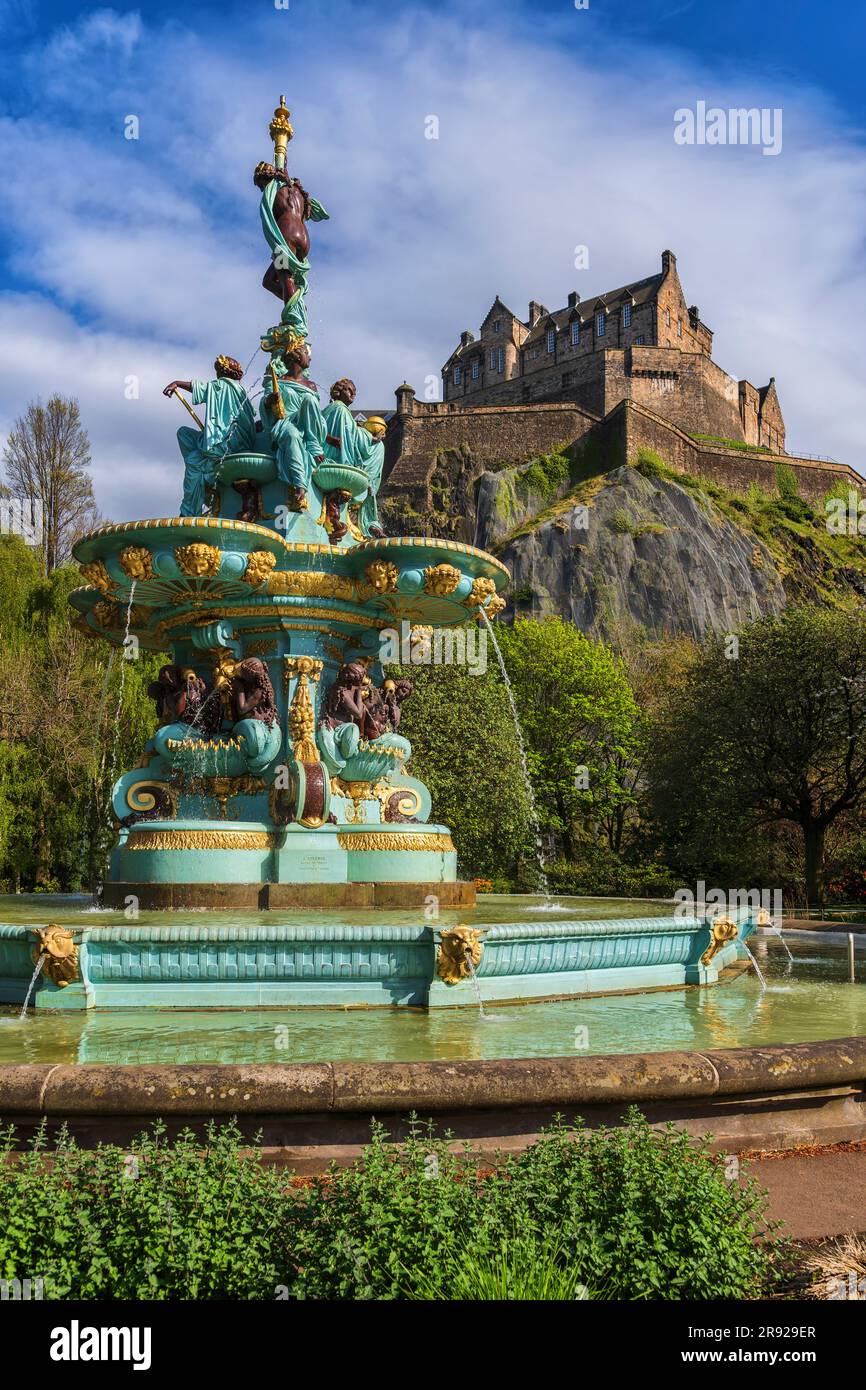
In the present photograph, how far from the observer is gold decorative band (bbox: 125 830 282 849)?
39.5 feet

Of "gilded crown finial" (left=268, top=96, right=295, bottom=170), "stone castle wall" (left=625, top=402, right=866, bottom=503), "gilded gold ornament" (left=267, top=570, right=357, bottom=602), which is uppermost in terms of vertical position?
"stone castle wall" (left=625, top=402, right=866, bottom=503)

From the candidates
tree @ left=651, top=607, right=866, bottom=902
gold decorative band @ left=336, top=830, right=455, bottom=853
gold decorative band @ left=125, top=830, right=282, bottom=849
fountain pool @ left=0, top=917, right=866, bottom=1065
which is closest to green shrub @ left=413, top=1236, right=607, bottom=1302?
fountain pool @ left=0, top=917, right=866, bottom=1065

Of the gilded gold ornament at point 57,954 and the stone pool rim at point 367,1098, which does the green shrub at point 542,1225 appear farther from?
the gilded gold ornament at point 57,954

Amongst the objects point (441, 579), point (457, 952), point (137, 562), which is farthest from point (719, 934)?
point (137, 562)

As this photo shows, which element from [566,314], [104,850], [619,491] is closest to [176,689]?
[104,850]

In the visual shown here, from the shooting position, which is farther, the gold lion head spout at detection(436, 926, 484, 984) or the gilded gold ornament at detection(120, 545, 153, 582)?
the gilded gold ornament at detection(120, 545, 153, 582)

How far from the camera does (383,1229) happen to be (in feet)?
11.8

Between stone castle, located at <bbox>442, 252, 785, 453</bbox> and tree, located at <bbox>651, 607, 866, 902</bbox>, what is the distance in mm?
66673

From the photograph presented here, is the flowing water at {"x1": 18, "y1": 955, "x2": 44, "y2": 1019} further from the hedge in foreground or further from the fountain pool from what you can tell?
the hedge in foreground

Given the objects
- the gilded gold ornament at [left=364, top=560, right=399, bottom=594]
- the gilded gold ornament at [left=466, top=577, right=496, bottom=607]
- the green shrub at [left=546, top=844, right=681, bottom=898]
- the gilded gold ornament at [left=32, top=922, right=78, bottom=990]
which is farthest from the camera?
the green shrub at [left=546, top=844, right=681, bottom=898]

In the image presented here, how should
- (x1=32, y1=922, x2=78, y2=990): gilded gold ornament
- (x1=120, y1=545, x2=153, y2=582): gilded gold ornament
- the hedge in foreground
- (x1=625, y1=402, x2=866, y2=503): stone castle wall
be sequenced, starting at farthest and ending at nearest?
(x1=625, y1=402, x2=866, y2=503): stone castle wall → (x1=120, y1=545, x2=153, y2=582): gilded gold ornament → (x1=32, y1=922, x2=78, y2=990): gilded gold ornament → the hedge in foreground

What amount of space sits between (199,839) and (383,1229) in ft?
28.9

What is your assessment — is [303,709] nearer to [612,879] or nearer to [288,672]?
[288,672]
